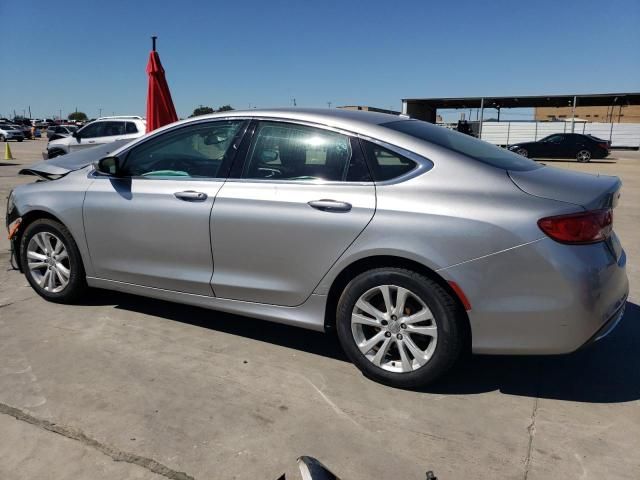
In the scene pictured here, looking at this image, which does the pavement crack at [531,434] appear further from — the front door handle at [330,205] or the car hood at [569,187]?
the front door handle at [330,205]

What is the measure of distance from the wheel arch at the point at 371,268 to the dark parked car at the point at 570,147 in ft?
78.7

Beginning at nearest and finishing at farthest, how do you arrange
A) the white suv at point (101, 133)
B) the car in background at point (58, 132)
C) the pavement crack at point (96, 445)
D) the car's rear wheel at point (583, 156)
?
the pavement crack at point (96, 445) < the white suv at point (101, 133) < the car in background at point (58, 132) < the car's rear wheel at point (583, 156)

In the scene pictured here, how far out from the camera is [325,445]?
258 centimetres

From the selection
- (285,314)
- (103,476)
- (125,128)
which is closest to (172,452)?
(103,476)

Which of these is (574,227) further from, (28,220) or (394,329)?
(28,220)

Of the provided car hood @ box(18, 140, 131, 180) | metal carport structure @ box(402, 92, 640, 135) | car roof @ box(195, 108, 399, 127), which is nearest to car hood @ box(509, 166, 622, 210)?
car roof @ box(195, 108, 399, 127)

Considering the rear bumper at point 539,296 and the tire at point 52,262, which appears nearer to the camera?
the rear bumper at point 539,296

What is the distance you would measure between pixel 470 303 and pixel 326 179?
1121mm

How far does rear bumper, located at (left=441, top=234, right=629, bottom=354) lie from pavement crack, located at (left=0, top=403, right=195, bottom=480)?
1665mm

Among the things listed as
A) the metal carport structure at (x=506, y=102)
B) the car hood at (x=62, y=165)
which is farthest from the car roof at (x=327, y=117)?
the metal carport structure at (x=506, y=102)

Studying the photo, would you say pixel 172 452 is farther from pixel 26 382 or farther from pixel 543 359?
pixel 543 359

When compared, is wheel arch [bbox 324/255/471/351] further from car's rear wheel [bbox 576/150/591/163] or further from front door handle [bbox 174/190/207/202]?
car's rear wheel [bbox 576/150/591/163]

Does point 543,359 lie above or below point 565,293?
below

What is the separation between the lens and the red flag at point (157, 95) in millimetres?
10164
